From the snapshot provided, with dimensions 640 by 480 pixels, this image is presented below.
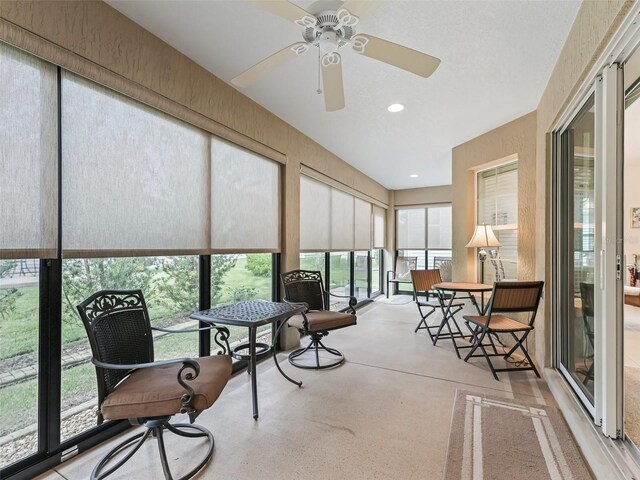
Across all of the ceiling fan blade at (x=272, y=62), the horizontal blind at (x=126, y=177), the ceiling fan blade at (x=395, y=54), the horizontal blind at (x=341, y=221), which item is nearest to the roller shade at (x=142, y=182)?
the horizontal blind at (x=126, y=177)

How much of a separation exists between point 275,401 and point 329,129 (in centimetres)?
302

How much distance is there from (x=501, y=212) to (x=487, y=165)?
649 mm

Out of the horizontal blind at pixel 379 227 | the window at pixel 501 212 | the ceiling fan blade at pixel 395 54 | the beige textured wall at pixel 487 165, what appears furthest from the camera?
the horizontal blind at pixel 379 227

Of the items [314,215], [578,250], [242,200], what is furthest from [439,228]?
[242,200]

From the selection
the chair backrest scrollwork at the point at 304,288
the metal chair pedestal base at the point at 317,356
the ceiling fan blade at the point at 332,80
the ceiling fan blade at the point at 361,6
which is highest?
the ceiling fan blade at the point at 361,6

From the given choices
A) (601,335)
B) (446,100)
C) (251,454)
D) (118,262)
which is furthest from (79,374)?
(446,100)

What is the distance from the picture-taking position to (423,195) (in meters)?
7.36

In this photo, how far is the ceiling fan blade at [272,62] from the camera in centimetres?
168

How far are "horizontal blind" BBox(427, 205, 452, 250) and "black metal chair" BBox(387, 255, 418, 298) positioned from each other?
1.79ft

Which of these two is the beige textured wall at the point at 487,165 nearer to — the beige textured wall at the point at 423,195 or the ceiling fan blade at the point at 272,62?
the beige textured wall at the point at 423,195

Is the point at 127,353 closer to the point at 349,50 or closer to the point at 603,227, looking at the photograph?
the point at 349,50

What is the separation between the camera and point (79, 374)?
6.28 ft

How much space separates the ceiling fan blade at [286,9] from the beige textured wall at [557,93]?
4.49 feet

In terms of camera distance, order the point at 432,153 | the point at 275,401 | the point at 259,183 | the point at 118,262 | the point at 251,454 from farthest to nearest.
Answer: the point at 432,153
the point at 259,183
the point at 275,401
the point at 118,262
the point at 251,454
